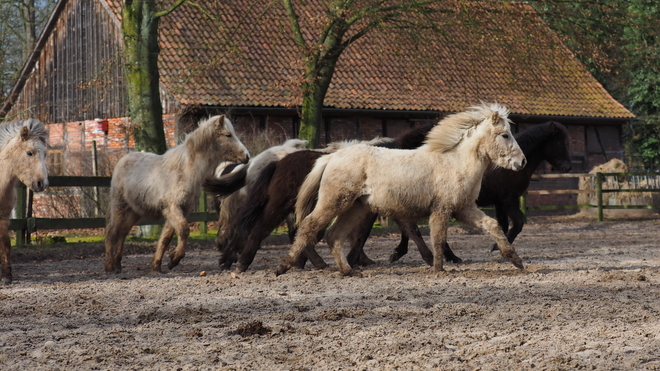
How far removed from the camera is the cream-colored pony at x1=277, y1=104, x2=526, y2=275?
966cm

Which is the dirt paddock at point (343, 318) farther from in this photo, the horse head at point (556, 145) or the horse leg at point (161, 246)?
the horse head at point (556, 145)

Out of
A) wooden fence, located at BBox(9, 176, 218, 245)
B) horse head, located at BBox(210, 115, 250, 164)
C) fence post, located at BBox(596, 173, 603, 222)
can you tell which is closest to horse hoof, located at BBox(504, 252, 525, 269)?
horse head, located at BBox(210, 115, 250, 164)

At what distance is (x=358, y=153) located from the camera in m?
9.84

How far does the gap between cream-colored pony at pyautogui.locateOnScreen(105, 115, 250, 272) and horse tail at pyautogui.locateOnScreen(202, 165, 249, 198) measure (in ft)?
0.51

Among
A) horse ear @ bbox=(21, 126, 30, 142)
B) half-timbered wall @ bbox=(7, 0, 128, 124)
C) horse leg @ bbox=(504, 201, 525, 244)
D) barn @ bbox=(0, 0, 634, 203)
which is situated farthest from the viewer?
half-timbered wall @ bbox=(7, 0, 128, 124)

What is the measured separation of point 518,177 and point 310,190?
157 inches

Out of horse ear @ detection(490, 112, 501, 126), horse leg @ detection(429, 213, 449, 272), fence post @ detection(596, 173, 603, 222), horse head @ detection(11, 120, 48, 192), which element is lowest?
fence post @ detection(596, 173, 603, 222)

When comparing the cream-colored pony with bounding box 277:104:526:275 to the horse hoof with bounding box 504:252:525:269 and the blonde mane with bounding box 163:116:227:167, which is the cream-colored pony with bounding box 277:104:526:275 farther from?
the blonde mane with bounding box 163:116:227:167

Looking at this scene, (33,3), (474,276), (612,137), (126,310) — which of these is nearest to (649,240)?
(474,276)

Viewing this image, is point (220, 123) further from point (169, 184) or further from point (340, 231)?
point (340, 231)

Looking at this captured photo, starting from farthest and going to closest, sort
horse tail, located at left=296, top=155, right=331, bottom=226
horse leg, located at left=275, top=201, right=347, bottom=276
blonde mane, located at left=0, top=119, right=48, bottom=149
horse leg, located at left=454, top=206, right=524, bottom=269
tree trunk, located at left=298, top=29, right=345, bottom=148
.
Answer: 1. tree trunk, located at left=298, top=29, right=345, bottom=148
2. blonde mane, located at left=0, top=119, right=48, bottom=149
3. horse tail, located at left=296, top=155, right=331, bottom=226
4. horse leg, located at left=275, top=201, right=347, bottom=276
5. horse leg, located at left=454, top=206, right=524, bottom=269

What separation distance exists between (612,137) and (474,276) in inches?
1083

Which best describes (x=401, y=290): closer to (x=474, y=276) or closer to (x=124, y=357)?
(x=474, y=276)

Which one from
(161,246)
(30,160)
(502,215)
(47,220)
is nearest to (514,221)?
(502,215)
